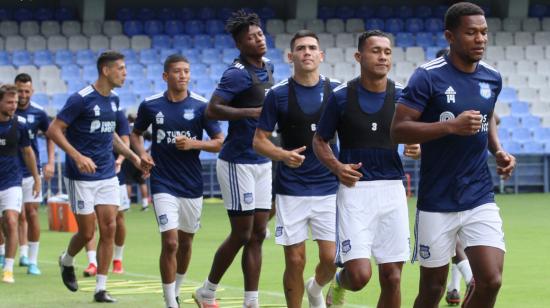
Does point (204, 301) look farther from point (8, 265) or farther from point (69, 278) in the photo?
point (8, 265)

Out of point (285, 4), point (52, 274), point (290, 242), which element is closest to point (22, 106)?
point (52, 274)

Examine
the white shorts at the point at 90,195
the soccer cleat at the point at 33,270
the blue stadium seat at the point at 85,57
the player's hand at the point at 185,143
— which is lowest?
the soccer cleat at the point at 33,270

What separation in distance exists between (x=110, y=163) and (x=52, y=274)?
9.23 ft

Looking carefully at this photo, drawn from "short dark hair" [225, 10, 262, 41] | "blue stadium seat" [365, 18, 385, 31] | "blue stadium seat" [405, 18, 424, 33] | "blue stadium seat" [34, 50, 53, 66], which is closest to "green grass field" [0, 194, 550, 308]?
"short dark hair" [225, 10, 262, 41]

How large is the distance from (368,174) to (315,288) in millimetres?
1651

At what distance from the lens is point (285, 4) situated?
37.1 metres

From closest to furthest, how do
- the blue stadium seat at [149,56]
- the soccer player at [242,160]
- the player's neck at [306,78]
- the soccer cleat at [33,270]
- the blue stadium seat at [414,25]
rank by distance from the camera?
the player's neck at [306,78]
the soccer player at [242,160]
the soccer cleat at [33,270]
the blue stadium seat at [149,56]
the blue stadium seat at [414,25]

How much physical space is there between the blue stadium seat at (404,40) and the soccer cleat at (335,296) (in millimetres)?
25302

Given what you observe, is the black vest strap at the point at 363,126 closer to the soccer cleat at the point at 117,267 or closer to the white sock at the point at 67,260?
the white sock at the point at 67,260

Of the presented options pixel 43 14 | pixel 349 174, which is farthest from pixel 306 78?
pixel 43 14

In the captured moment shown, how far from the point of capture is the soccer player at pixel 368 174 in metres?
8.74

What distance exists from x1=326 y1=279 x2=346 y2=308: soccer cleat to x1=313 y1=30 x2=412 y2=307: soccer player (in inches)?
55.1

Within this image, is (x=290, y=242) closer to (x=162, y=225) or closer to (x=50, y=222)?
(x=162, y=225)

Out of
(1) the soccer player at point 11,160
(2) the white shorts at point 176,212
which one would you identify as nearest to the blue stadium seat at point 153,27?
(1) the soccer player at point 11,160
